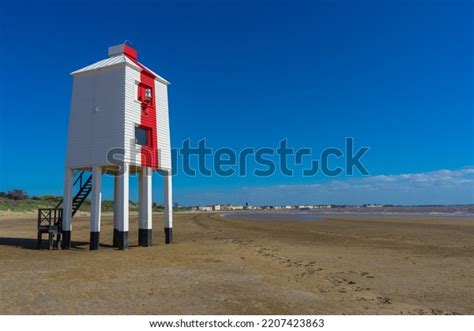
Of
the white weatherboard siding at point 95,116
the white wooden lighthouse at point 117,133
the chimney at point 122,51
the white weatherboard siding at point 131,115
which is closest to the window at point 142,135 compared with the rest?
the white wooden lighthouse at point 117,133

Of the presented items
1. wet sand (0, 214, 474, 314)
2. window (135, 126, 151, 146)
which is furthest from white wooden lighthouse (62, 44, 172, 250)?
wet sand (0, 214, 474, 314)

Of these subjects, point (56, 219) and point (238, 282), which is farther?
point (56, 219)

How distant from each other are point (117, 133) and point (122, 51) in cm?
560

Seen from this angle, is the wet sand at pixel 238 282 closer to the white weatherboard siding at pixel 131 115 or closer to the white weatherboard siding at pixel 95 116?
the white weatherboard siding at pixel 131 115

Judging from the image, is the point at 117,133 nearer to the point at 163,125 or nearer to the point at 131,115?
the point at 131,115

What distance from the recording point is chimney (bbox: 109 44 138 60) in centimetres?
2402

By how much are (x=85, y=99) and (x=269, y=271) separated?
14.5 m

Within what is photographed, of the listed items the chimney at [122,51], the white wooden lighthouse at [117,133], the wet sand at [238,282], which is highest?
the chimney at [122,51]

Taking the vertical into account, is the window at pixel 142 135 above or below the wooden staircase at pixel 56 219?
above

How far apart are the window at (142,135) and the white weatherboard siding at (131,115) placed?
0.42m

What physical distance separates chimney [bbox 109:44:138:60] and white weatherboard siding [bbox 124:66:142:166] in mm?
2402

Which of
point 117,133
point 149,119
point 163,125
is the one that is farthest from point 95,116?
point 163,125

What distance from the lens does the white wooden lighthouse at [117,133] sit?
21453mm

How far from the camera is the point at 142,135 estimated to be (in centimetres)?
2284
